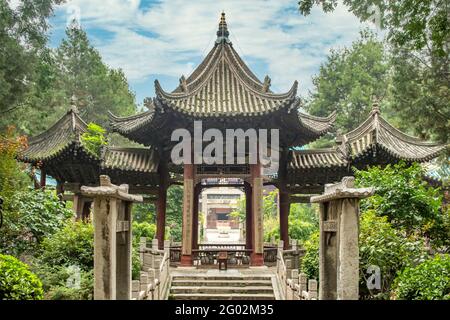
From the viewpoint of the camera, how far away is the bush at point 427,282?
6078mm

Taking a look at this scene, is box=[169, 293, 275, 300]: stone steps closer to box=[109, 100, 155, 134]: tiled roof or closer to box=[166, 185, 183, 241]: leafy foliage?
box=[109, 100, 155, 134]: tiled roof

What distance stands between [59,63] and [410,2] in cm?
1854

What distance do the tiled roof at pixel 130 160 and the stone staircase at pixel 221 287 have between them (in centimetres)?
396

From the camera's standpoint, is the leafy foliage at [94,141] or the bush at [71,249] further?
the leafy foliage at [94,141]

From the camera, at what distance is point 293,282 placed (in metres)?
9.19

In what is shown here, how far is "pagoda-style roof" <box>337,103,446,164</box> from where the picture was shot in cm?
1391

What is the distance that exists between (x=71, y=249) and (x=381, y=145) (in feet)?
27.5

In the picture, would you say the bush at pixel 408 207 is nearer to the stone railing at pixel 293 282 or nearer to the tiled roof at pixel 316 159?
the stone railing at pixel 293 282

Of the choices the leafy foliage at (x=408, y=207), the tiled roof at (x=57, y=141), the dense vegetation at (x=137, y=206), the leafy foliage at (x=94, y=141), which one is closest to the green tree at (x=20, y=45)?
the dense vegetation at (x=137, y=206)

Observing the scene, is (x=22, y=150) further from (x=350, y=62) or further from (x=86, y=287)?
(x=350, y=62)

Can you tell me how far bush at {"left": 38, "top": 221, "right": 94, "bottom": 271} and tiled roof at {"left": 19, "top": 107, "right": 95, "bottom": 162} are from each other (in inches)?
146

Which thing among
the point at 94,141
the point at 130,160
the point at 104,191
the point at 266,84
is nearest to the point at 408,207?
the point at 266,84

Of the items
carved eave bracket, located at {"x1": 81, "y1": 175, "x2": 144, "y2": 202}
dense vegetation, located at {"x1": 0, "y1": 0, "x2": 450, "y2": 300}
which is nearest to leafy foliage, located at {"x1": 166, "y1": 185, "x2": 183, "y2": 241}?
dense vegetation, located at {"x1": 0, "y1": 0, "x2": 450, "y2": 300}

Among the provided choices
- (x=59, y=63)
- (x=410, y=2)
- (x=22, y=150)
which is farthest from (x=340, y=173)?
(x=59, y=63)
